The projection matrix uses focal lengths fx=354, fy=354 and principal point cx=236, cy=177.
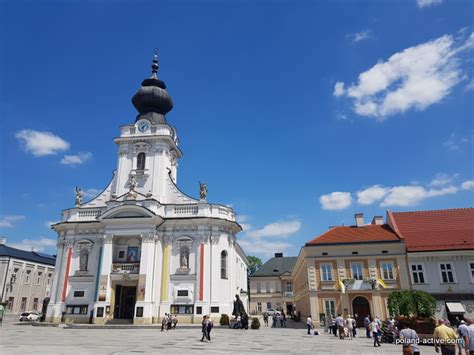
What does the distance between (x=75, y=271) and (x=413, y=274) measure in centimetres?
3045

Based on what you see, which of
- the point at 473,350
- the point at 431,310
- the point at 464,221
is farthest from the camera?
the point at 464,221

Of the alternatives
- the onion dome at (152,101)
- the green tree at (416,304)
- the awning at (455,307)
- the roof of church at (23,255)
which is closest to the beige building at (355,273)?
the awning at (455,307)

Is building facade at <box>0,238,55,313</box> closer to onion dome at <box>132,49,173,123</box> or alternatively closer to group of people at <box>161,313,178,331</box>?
onion dome at <box>132,49,173,123</box>

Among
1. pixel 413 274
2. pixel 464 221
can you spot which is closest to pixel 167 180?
pixel 413 274

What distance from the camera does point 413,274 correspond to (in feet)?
94.8

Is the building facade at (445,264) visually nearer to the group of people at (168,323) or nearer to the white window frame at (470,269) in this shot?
the white window frame at (470,269)

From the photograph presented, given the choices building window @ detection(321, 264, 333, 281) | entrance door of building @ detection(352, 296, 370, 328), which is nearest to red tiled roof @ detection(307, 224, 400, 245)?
building window @ detection(321, 264, 333, 281)

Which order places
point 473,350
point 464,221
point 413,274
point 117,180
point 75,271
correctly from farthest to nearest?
point 117,180 → point 75,271 → point 464,221 → point 413,274 → point 473,350

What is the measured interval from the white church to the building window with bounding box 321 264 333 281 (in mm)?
8918

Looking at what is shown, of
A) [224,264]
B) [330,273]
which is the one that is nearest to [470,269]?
[330,273]

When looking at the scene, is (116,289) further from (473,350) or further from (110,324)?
(473,350)

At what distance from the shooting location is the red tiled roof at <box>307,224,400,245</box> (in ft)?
100

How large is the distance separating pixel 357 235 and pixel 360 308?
618cm

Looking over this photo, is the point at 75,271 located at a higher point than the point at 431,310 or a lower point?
higher
